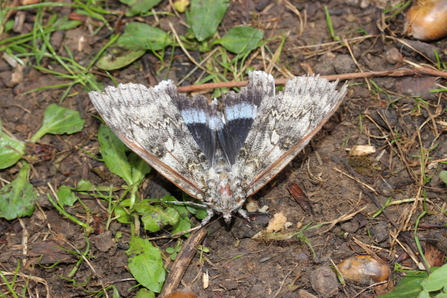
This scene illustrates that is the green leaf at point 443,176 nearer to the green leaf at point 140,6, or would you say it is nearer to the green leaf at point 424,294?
the green leaf at point 424,294

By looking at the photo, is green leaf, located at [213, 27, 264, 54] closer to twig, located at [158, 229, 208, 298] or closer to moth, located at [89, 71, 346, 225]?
moth, located at [89, 71, 346, 225]

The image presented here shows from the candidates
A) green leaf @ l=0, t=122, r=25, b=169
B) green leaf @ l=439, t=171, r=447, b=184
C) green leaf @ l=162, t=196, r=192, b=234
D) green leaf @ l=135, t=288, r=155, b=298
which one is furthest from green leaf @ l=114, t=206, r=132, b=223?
green leaf @ l=439, t=171, r=447, b=184

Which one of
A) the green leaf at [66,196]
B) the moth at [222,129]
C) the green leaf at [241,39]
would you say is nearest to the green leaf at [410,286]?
the moth at [222,129]

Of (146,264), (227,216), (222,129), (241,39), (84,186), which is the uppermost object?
(241,39)

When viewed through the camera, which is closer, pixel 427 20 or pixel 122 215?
pixel 122 215

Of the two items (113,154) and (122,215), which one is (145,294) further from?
(113,154)

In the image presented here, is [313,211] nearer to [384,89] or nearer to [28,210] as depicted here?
[384,89]

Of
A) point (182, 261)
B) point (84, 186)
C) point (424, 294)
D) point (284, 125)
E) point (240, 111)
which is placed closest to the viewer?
point (424, 294)

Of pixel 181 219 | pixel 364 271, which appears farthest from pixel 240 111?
pixel 364 271
